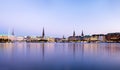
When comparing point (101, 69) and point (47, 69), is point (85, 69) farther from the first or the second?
point (47, 69)

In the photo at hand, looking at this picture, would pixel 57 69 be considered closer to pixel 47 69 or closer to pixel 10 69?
pixel 47 69

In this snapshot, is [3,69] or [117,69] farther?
[117,69]

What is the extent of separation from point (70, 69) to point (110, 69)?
3314 mm

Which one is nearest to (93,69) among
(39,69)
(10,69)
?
(39,69)

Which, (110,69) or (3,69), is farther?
(110,69)

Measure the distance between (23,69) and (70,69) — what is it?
371cm

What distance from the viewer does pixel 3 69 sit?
1425cm

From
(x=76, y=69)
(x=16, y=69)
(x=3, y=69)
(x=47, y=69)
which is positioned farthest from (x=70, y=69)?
(x=3, y=69)

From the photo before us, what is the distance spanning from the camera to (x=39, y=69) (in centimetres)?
1459

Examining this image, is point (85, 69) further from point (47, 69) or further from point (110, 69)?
point (47, 69)

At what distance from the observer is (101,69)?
15.2 m

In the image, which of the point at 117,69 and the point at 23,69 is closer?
the point at 23,69

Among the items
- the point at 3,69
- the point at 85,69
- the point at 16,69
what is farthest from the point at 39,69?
the point at 85,69

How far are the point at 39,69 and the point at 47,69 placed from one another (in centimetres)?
63
